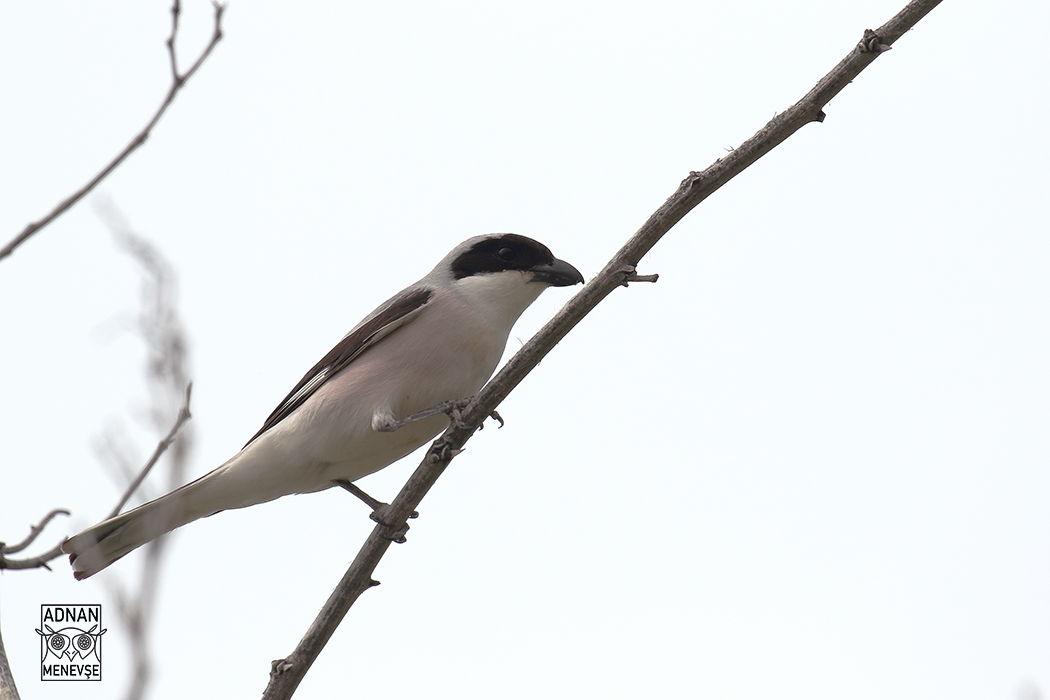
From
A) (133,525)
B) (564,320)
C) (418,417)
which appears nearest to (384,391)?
(418,417)

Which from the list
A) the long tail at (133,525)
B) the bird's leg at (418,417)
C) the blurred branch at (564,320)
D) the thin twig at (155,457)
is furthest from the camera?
the bird's leg at (418,417)

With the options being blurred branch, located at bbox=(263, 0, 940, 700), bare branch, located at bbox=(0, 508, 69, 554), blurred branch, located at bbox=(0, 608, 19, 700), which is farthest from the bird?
bare branch, located at bbox=(0, 508, 69, 554)

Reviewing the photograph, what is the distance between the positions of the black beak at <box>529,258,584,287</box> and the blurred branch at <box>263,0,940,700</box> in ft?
5.84

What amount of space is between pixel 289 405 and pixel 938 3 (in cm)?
418

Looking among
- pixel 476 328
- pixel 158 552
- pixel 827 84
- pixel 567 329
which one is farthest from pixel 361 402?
pixel 158 552

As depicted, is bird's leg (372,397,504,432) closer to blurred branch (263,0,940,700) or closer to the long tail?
blurred branch (263,0,940,700)

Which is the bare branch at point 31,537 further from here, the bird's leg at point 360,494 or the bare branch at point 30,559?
the bird's leg at point 360,494

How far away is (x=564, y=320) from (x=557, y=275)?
1.83 meters

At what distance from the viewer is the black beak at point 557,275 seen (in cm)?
586

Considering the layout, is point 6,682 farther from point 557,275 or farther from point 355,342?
point 557,275

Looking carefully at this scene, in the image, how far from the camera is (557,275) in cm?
586

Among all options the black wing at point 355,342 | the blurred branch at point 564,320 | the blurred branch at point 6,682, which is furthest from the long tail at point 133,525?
the blurred branch at point 6,682

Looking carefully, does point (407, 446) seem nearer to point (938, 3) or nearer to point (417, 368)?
point (417, 368)

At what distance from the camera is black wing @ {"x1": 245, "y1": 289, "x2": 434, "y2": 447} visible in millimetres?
5777
